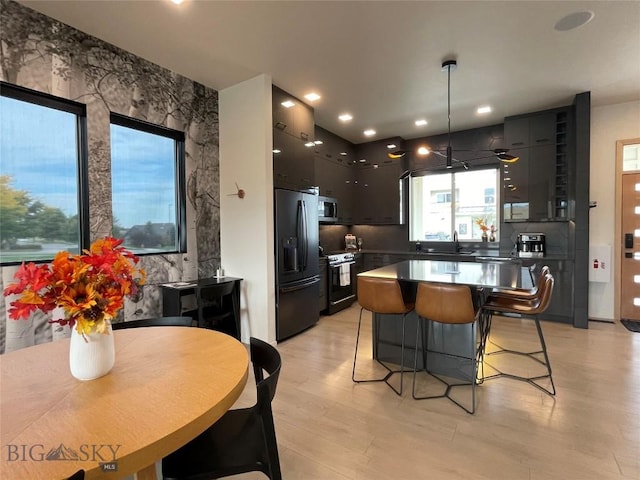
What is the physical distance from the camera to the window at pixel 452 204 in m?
5.52

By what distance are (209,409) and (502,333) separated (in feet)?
13.4

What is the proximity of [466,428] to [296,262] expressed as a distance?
2.51 meters

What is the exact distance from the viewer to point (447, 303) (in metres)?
Answer: 2.37

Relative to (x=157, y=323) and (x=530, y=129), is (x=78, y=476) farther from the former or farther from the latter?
(x=530, y=129)

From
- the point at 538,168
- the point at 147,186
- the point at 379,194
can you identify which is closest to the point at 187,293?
the point at 147,186

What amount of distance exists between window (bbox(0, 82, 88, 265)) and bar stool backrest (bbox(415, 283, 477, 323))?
9.98 ft

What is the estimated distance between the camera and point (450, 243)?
19.0 feet

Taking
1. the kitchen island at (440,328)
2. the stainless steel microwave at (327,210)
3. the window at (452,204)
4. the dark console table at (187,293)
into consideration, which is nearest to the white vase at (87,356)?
the dark console table at (187,293)

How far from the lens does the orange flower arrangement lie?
1035 mm

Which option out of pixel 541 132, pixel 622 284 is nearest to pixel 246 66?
pixel 541 132

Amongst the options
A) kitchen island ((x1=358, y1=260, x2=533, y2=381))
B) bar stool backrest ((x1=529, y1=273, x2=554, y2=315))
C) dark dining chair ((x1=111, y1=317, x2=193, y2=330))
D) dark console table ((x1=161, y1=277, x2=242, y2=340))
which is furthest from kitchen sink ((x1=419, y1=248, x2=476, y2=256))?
dark dining chair ((x1=111, y1=317, x2=193, y2=330))

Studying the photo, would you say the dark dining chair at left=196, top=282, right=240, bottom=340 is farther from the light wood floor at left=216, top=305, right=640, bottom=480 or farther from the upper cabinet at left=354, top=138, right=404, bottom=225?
the upper cabinet at left=354, top=138, right=404, bottom=225

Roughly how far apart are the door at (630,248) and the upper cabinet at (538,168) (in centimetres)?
76

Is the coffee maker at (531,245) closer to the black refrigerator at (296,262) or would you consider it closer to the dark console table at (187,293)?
the black refrigerator at (296,262)
